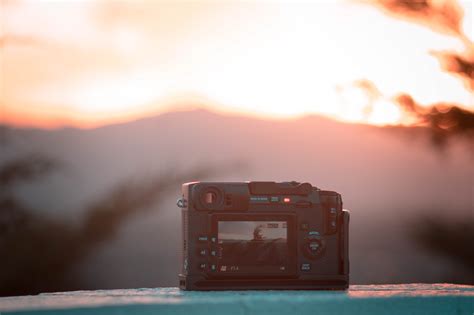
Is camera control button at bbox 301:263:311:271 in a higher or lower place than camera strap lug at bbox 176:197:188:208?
lower

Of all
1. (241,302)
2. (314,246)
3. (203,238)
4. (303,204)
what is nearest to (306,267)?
(314,246)

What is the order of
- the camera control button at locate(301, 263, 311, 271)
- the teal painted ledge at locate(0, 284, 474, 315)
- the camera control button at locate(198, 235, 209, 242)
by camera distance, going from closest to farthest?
the teal painted ledge at locate(0, 284, 474, 315), the camera control button at locate(198, 235, 209, 242), the camera control button at locate(301, 263, 311, 271)

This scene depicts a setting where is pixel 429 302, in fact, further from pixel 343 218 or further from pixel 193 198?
pixel 193 198

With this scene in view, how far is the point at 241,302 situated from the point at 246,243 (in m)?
1.19

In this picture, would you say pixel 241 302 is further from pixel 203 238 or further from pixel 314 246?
pixel 314 246

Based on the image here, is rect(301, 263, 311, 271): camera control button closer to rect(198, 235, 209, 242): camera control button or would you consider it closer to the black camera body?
the black camera body

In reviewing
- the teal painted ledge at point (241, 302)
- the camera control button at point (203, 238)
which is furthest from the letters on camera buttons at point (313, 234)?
the camera control button at point (203, 238)

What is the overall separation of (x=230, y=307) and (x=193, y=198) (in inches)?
54.1

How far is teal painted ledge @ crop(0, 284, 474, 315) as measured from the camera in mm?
6492

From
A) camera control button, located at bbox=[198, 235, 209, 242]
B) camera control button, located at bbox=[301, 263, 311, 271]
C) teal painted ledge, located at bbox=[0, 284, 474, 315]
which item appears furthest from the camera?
camera control button, located at bbox=[301, 263, 311, 271]

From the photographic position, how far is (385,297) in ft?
23.5

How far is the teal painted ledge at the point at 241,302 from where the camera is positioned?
649 cm

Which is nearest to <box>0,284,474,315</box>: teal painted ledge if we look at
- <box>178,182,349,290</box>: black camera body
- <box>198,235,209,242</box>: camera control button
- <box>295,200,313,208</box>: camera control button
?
<box>178,182,349,290</box>: black camera body

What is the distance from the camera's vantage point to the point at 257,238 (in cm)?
792
